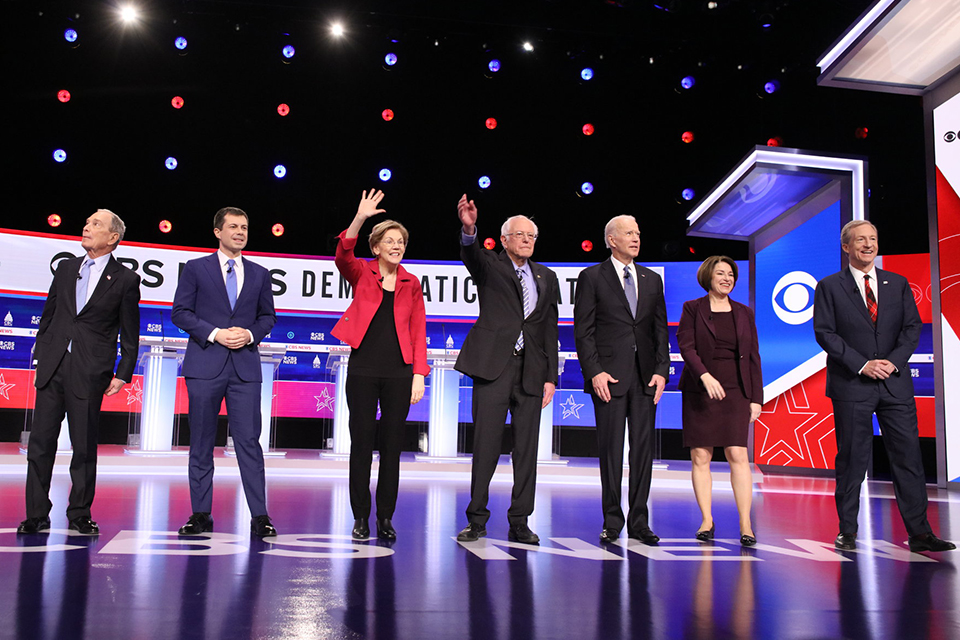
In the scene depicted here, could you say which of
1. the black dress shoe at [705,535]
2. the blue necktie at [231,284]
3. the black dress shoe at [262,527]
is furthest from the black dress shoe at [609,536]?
the blue necktie at [231,284]

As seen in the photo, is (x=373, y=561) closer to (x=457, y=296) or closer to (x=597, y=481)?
(x=597, y=481)

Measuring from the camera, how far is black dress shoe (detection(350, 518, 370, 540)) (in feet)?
10.4

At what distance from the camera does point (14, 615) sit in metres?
1.84

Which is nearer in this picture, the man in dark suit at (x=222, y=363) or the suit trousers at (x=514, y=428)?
the man in dark suit at (x=222, y=363)

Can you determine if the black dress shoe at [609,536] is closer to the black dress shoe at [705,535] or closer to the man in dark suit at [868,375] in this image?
the black dress shoe at [705,535]

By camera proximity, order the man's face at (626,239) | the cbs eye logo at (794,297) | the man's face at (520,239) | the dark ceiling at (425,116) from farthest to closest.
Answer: the dark ceiling at (425,116) → the cbs eye logo at (794,297) → the man's face at (626,239) → the man's face at (520,239)

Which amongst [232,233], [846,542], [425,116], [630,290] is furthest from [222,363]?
[425,116]

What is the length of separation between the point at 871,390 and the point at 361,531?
2306mm

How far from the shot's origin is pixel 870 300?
11.1 ft

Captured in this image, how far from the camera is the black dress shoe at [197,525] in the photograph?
3.13 m

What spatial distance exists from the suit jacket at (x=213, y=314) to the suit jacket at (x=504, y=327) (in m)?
0.92

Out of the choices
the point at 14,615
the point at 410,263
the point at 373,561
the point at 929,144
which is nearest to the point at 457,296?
the point at 410,263

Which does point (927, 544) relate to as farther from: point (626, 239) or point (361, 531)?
point (361, 531)

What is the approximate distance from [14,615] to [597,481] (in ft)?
17.0
